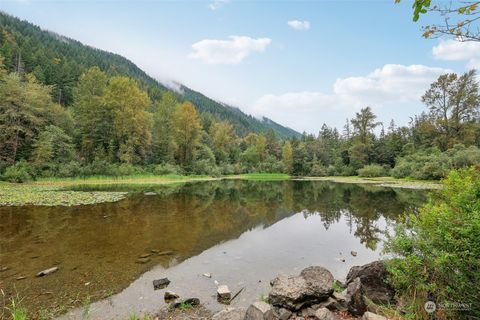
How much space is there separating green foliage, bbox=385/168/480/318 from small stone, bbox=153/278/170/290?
5.20m

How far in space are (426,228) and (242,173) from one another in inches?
2614

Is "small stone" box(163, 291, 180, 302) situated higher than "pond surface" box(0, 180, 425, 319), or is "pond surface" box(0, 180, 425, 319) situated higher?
"small stone" box(163, 291, 180, 302)

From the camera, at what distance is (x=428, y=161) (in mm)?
40375

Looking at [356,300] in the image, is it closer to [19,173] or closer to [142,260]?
[142,260]

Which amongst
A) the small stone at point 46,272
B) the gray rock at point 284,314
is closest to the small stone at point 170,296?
the gray rock at point 284,314

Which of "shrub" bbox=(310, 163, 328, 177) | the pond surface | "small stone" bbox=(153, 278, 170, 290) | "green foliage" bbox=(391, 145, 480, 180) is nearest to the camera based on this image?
the pond surface

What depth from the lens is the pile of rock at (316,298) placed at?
15.4 feet

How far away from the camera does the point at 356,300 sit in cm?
505

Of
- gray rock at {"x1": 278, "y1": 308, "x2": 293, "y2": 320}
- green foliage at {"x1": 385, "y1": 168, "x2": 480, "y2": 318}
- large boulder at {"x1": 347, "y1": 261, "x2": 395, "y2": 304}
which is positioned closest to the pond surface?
gray rock at {"x1": 278, "y1": 308, "x2": 293, "y2": 320}

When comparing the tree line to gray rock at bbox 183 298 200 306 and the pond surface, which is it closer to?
the pond surface

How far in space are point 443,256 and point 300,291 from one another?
2.66 m

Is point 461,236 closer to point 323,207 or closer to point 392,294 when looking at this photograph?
point 392,294

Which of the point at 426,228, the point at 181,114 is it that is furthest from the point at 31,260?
the point at 181,114

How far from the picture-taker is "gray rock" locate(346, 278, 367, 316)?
4.93 metres
